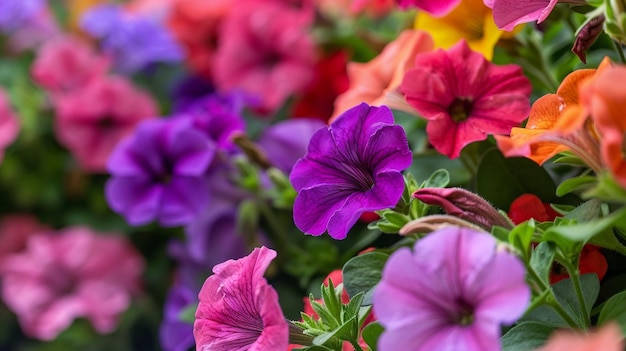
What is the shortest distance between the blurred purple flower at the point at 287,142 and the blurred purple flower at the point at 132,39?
12.0 inches

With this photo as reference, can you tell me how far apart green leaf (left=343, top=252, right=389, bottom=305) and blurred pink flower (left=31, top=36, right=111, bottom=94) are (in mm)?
592

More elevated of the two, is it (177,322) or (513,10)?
(513,10)

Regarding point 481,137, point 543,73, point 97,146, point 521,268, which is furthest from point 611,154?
point 97,146

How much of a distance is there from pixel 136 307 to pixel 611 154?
719 millimetres

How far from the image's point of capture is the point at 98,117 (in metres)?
0.93

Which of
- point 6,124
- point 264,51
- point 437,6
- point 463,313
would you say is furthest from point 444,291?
point 6,124

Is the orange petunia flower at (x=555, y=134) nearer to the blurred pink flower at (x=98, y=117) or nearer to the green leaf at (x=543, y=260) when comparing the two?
the green leaf at (x=543, y=260)

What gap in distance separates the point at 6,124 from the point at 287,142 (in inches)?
14.7

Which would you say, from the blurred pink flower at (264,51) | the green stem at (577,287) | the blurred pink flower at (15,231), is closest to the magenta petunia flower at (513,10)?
the green stem at (577,287)

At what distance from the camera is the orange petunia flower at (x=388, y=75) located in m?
0.57

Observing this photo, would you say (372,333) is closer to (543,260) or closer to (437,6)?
(543,260)

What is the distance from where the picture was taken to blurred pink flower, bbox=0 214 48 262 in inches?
39.6

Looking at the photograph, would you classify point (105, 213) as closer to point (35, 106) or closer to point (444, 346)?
point (35, 106)

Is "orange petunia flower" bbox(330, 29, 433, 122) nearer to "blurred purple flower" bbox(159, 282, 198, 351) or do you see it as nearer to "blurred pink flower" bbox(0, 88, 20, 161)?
"blurred purple flower" bbox(159, 282, 198, 351)
